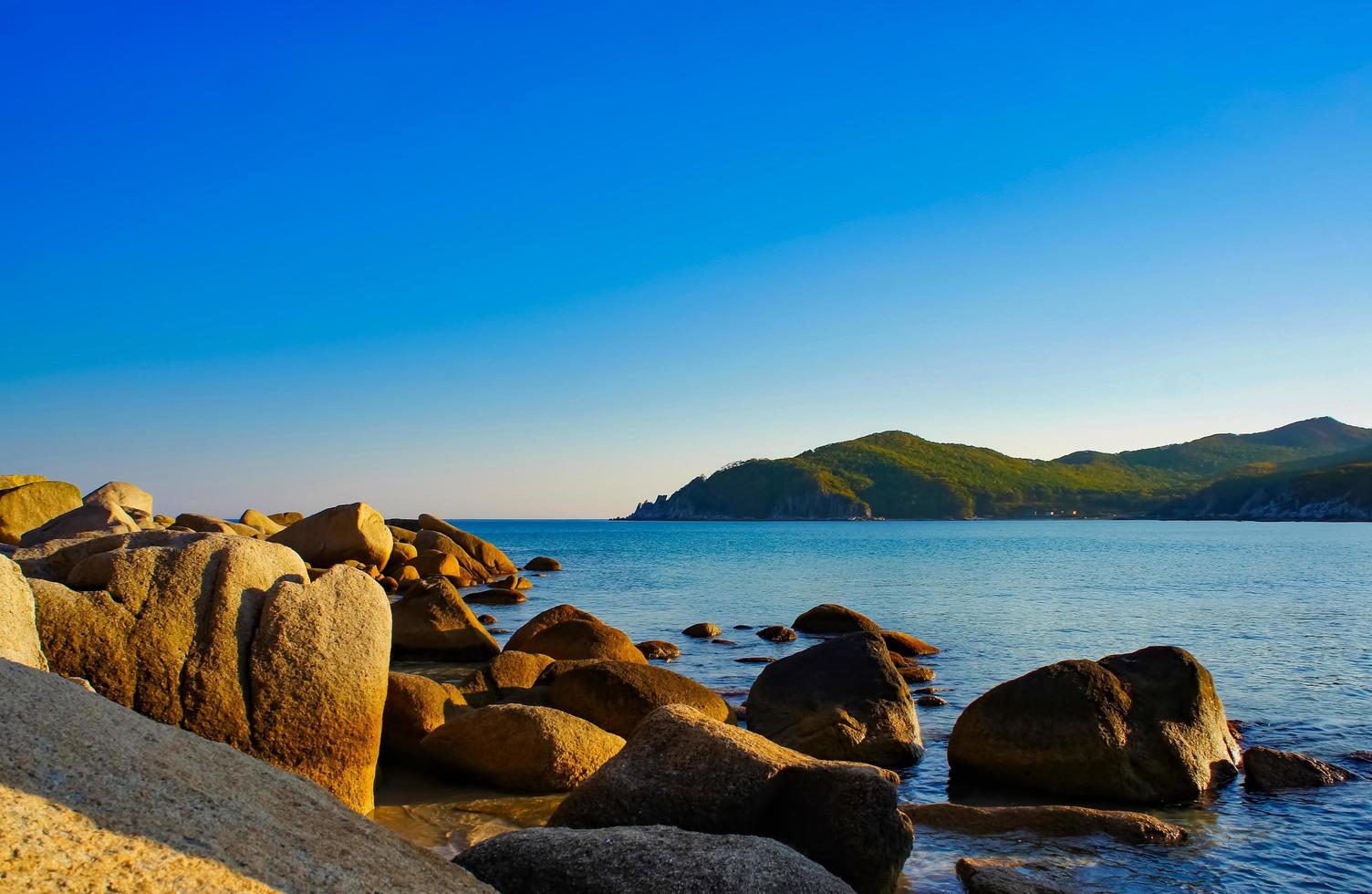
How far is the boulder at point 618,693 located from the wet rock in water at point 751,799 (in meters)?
4.20

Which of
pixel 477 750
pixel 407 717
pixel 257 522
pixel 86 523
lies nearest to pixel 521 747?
pixel 477 750

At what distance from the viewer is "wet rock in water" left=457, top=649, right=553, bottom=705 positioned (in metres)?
14.5

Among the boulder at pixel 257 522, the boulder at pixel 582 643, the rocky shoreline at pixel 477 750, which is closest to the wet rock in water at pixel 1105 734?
the rocky shoreline at pixel 477 750

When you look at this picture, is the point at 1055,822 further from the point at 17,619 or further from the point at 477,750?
the point at 17,619

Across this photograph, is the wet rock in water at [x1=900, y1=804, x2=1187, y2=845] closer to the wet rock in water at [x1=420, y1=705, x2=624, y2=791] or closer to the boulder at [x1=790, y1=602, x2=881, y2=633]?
the wet rock in water at [x1=420, y1=705, x2=624, y2=791]

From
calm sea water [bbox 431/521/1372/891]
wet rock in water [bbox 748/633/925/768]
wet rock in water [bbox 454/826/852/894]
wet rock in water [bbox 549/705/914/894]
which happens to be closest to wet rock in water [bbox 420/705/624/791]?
wet rock in water [bbox 549/705/914/894]

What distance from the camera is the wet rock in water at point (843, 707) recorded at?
12641 millimetres

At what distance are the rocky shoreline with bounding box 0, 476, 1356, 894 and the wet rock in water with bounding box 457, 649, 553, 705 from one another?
0.17 ft

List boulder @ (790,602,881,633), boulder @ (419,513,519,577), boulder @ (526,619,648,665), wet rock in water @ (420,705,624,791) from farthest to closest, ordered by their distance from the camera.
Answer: boulder @ (419,513,519,577) < boulder @ (790,602,881,633) < boulder @ (526,619,648,665) < wet rock in water @ (420,705,624,791)

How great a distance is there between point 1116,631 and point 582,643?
1649 cm

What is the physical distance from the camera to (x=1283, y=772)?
11672 mm

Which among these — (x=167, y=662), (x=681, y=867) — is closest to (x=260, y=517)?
(x=167, y=662)

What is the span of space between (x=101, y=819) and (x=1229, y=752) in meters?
12.6

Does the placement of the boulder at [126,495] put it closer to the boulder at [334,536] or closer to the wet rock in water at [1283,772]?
the boulder at [334,536]
